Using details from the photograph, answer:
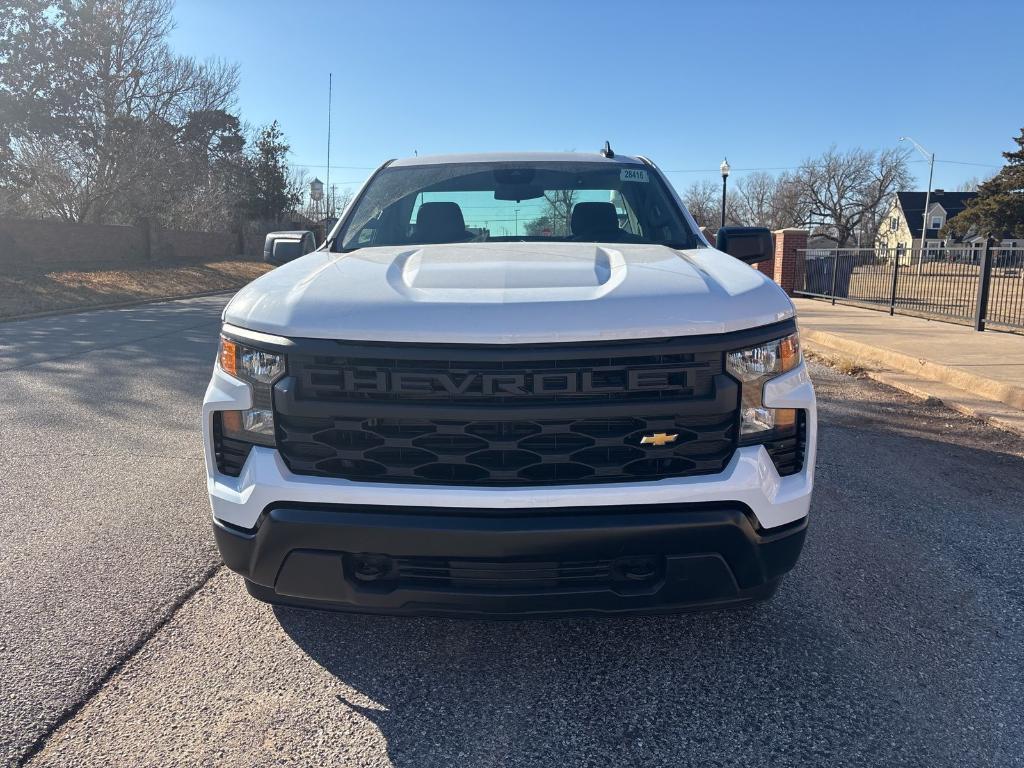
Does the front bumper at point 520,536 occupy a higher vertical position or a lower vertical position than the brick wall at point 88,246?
lower

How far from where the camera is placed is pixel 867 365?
9.05 metres

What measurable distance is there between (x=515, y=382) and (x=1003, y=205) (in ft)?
177

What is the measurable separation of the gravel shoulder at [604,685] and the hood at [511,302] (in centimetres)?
119

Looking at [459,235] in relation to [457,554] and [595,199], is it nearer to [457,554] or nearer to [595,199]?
[595,199]

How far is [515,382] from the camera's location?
2223 mm

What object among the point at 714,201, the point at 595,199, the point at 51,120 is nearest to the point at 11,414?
the point at 595,199

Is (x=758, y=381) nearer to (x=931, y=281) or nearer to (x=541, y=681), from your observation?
(x=541, y=681)

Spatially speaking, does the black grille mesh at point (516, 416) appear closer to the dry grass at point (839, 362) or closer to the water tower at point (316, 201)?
the dry grass at point (839, 362)

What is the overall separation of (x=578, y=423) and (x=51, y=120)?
3004 cm

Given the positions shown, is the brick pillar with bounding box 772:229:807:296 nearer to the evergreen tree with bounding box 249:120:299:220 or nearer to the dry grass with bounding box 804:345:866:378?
the dry grass with bounding box 804:345:866:378

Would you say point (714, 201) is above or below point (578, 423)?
above

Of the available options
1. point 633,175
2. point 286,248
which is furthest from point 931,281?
point 286,248

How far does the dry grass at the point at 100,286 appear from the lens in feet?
54.6

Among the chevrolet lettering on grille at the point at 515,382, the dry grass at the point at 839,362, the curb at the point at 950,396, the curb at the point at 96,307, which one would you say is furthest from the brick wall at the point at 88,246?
the chevrolet lettering on grille at the point at 515,382
